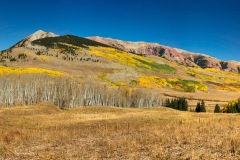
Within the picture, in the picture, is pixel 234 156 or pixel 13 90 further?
pixel 13 90

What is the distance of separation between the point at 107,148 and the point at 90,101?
8858 centimetres

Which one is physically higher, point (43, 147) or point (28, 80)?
point (28, 80)

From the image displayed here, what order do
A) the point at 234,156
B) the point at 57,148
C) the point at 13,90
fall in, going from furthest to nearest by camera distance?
the point at 13,90 < the point at 57,148 < the point at 234,156

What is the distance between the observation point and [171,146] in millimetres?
17438

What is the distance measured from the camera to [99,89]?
359 ft

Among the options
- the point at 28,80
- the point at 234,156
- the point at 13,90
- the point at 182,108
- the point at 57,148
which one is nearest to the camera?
the point at 234,156

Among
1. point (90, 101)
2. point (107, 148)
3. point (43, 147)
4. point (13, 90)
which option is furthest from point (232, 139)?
point (90, 101)

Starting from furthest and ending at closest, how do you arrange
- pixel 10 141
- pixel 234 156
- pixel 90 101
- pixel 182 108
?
1. pixel 182 108
2. pixel 90 101
3. pixel 10 141
4. pixel 234 156

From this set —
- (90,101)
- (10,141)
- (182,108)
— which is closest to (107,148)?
(10,141)

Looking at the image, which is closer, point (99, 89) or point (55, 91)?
point (55, 91)

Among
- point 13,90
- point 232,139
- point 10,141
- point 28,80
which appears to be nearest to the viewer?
point 232,139

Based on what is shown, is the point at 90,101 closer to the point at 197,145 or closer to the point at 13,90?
the point at 13,90

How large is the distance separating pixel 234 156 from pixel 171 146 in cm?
434

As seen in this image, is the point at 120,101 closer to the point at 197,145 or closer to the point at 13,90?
the point at 13,90
